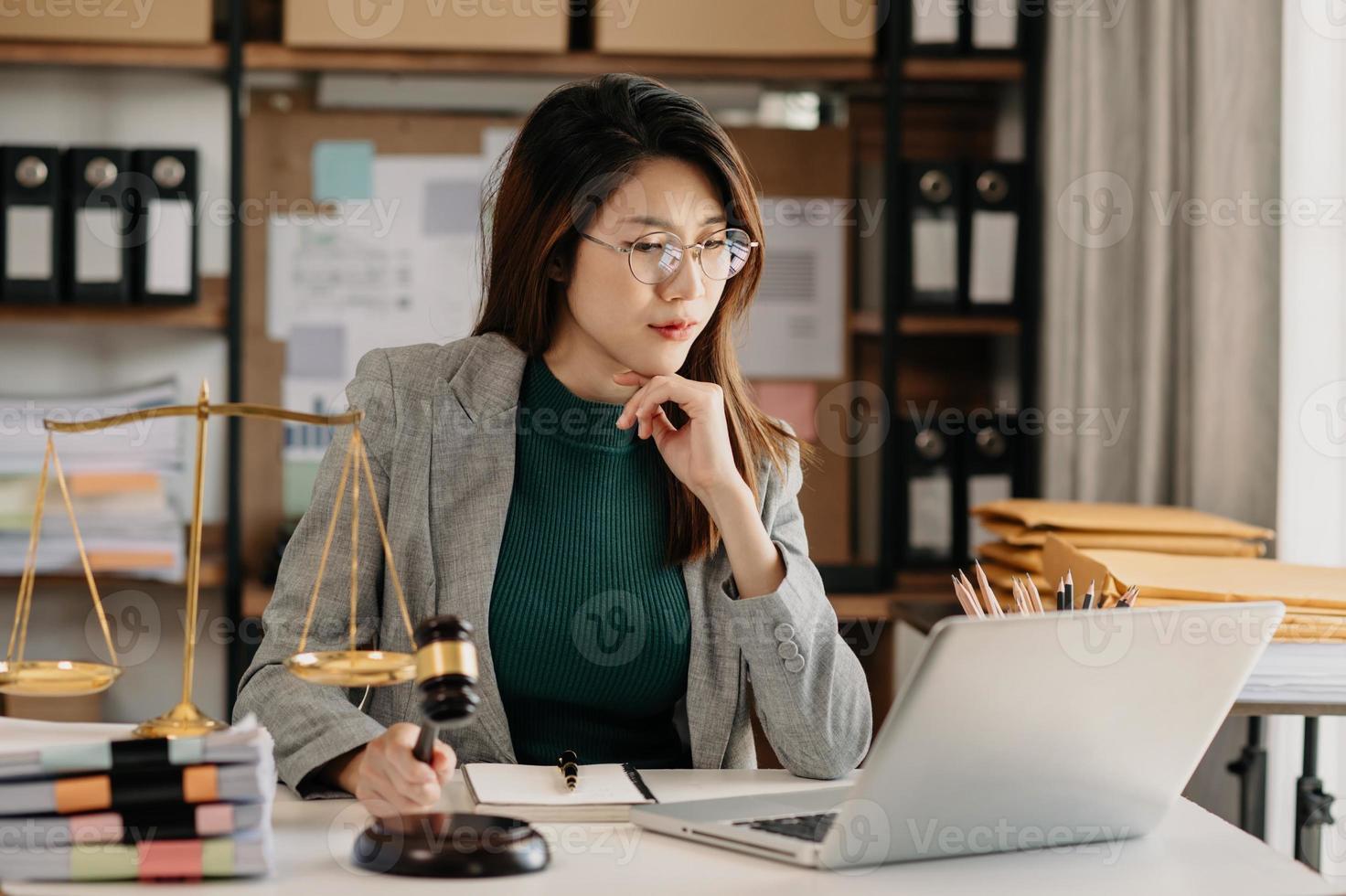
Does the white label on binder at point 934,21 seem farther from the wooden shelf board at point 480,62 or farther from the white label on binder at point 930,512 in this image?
the white label on binder at point 930,512

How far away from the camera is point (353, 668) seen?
0.98 metres

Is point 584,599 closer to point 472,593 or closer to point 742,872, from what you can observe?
point 472,593

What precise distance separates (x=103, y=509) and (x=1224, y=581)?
1.88m

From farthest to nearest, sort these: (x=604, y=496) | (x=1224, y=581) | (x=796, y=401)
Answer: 1. (x=796, y=401)
2. (x=1224, y=581)
3. (x=604, y=496)

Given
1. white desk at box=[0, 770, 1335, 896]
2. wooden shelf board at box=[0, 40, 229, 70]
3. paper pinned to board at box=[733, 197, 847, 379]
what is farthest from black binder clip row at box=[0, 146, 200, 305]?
white desk at box=[0, 770, 1335, 896]

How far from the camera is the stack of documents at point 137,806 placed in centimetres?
88

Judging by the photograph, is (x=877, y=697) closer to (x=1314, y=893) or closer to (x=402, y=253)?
(x=402, y=253)

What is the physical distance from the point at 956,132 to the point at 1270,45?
103cm

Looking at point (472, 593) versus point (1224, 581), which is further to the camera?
point (1224, 581)

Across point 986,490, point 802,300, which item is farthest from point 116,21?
point 986,490

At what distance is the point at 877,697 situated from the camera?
285 centimetres

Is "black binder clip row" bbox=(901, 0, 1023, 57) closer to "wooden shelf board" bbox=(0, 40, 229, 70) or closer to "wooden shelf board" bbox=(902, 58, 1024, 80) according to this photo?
"wooden shelf board" bbox=(902, 58, 1024, 80)

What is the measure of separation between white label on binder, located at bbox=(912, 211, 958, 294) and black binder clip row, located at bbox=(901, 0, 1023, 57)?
12.4 inches

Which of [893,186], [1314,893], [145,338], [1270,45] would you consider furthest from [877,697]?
[1314,893]
